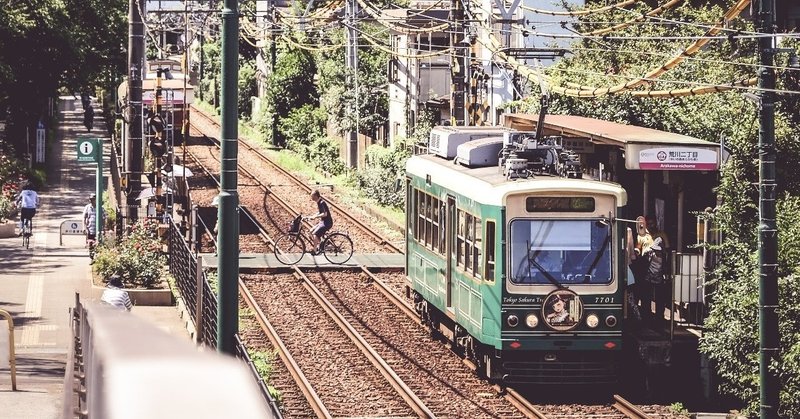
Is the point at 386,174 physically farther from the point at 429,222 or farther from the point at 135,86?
the point at 429,222

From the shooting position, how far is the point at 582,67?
93.5 ft

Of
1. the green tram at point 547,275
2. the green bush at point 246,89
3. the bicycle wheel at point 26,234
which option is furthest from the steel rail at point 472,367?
the green bush at point 246,89

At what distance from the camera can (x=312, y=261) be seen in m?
28.9

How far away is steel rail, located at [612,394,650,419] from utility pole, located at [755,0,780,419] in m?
2.12

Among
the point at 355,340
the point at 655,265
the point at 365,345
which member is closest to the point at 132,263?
the point at 355,340

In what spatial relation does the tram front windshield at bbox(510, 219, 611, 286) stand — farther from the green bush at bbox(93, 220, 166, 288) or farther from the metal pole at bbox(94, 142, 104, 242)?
the metal pole at bbox(94, 142, 104, 242)

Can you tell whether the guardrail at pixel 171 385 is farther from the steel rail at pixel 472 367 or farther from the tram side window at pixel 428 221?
the tram side window at pixel 428 221

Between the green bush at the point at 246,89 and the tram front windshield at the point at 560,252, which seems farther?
the green bush at the point at 246,89

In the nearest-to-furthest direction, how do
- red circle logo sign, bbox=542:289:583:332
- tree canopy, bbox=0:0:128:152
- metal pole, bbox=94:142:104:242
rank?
red circle logo sign, bbox=542:289:583:332
metal pole, bbox=94:142:104:242
tree canopy, bbox=0:0:128:152

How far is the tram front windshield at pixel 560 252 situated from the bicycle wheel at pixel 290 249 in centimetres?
1160

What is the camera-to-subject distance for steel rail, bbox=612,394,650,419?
55.3 ft

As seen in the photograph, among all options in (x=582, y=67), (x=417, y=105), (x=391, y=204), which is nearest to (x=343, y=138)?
(x=417, y=105)

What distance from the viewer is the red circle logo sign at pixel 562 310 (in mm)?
17641

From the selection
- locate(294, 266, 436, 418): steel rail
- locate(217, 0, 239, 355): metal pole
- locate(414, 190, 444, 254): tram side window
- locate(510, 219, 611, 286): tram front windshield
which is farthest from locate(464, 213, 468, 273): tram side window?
locate(217, 0, 239, 355): metal pole
